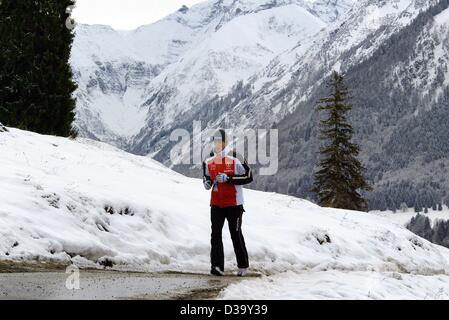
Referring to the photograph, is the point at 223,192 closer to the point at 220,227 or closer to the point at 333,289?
the point at 220,227

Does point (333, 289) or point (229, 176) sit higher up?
point (229, 176)

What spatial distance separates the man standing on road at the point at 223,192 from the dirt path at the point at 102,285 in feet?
2.88

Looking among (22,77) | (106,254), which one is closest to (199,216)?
(106,254)

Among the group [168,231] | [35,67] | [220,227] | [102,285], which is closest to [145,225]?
[168,231]

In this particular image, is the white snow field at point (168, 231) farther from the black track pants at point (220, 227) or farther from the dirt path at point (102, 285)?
the black track pants at point (220, 227)

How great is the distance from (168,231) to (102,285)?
15.5ft

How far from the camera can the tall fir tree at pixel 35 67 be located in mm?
26844

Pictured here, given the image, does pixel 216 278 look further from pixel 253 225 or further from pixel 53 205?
pixel 253 225

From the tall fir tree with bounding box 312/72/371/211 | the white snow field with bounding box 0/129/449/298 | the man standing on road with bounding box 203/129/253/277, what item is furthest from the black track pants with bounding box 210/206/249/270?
the tall fir tree with bounding box 312/72/371/211

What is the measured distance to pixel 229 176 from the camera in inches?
444

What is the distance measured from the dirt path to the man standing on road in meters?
0.88

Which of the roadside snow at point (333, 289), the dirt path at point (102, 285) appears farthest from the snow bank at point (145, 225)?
the roadside snow at point (333, 289)

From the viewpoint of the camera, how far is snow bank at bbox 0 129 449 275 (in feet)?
36.6

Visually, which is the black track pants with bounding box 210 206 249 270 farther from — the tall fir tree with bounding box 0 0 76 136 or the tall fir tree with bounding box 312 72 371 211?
the tall fir tree with bounding box 312 72 371 211
